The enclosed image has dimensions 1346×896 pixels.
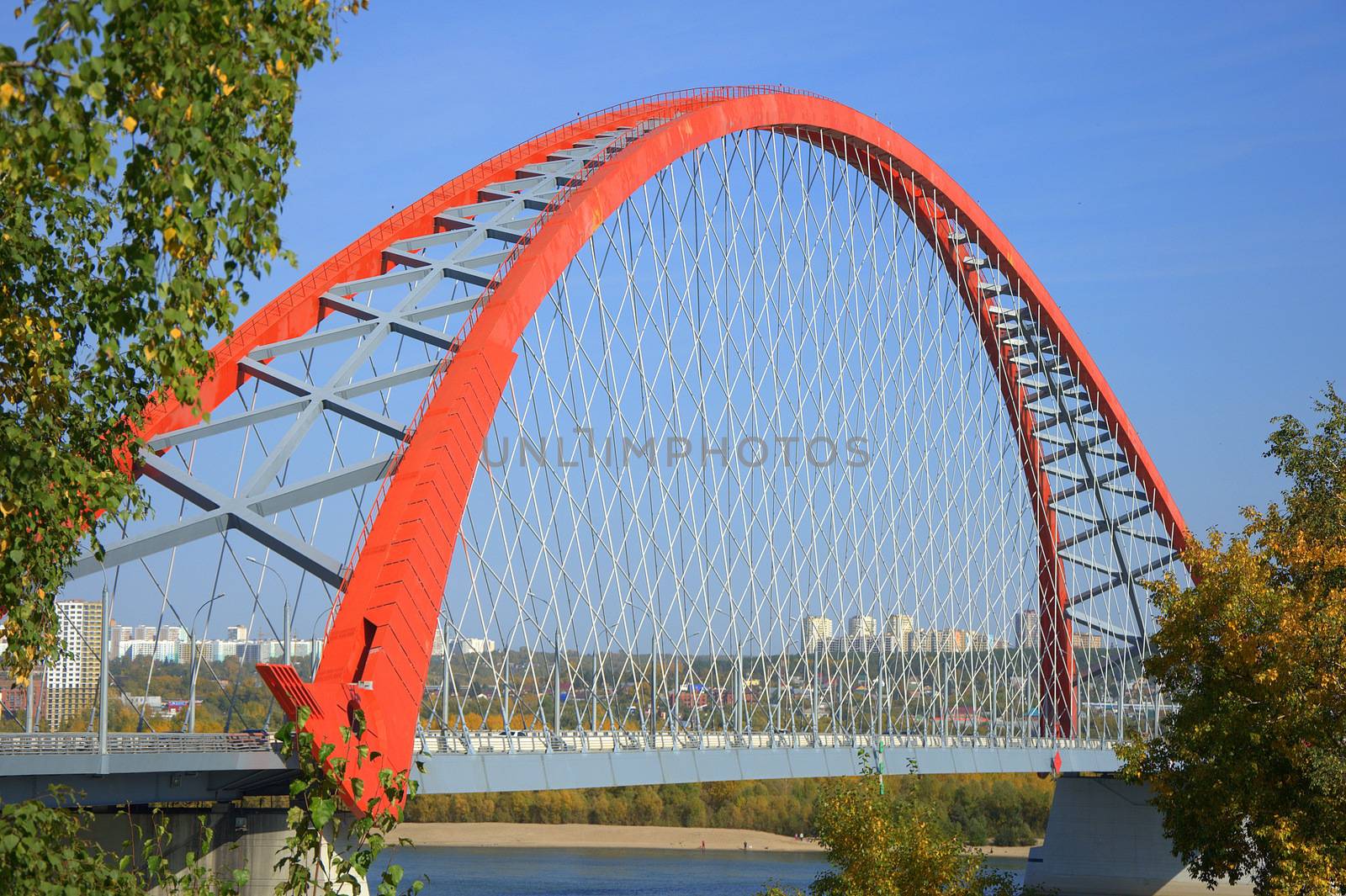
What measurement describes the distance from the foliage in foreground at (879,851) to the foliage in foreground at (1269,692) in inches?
217

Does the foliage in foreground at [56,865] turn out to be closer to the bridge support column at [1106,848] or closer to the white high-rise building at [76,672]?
the white high-rise building at [76,672]

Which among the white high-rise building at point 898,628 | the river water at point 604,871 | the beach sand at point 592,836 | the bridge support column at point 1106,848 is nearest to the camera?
the white high-rise building at point 898,628

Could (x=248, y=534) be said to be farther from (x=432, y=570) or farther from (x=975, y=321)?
(x=975, y=321)

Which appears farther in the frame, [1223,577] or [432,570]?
[1223,577]

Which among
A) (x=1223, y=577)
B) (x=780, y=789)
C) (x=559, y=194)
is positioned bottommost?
(x=780, y=789)

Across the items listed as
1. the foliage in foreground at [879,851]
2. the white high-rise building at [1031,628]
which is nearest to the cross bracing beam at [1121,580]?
the white high-rise building at [1031,628]

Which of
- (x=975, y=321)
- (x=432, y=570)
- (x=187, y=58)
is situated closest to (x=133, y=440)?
(x=187, y=58)

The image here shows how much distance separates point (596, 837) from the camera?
9694 cm

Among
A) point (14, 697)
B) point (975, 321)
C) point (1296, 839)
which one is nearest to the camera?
point (1296, 839)

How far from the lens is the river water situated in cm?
6588

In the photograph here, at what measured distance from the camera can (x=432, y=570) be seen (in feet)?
70.0

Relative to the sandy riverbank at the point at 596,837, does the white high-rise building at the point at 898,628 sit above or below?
above

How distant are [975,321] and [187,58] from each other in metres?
45.1

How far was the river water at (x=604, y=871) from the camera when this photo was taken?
65875 millimetres
